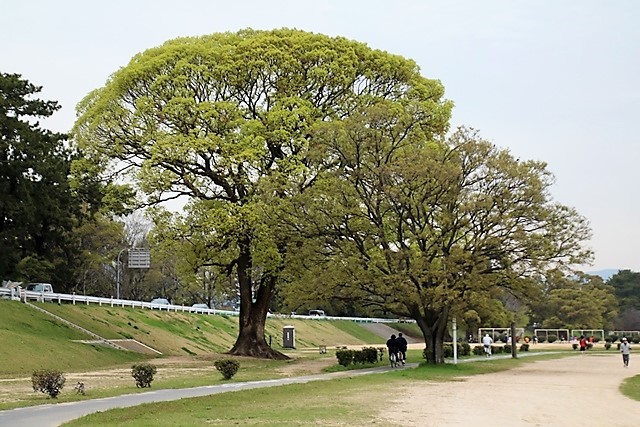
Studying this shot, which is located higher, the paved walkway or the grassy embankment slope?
the grassy embankment slope

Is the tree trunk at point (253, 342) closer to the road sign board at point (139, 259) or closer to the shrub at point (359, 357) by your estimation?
the shrub at point (359, 357)

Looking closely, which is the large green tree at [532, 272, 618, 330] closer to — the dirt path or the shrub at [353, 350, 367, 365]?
the shrub at [353, 350, 367, 365]

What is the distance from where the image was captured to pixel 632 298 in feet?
330

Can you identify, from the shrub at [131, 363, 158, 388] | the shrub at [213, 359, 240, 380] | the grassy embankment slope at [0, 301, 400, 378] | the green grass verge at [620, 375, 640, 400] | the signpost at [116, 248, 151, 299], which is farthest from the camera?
the signpost at [116, 248, 151, 299]

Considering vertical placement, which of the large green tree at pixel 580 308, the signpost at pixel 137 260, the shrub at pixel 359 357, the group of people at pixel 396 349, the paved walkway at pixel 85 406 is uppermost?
the signpost at pixel 137 260

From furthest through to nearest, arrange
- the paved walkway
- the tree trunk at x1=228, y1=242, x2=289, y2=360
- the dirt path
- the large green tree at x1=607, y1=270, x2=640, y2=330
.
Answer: the large green tree at x1=607, y1=270, x2=640, y2=330 < the tree trunk at x1=228, y1=242, x2=289, y2=360 < the dirt path < the paved walkway

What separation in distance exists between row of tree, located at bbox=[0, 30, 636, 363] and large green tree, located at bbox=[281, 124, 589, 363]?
0.07m

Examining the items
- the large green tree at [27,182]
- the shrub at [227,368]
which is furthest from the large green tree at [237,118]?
the shrub at [227,368]

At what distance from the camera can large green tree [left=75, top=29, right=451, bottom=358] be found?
37.0m

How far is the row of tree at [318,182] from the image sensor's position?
110ft

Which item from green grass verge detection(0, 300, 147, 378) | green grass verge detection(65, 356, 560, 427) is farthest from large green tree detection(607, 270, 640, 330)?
green grass verge detection(65, 356, 560, 427)

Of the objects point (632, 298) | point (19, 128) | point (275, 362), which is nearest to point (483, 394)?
point (275, 362)

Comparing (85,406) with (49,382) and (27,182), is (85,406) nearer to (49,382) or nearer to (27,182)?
(49,382)

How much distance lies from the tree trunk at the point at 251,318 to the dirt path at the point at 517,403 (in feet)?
41.6
